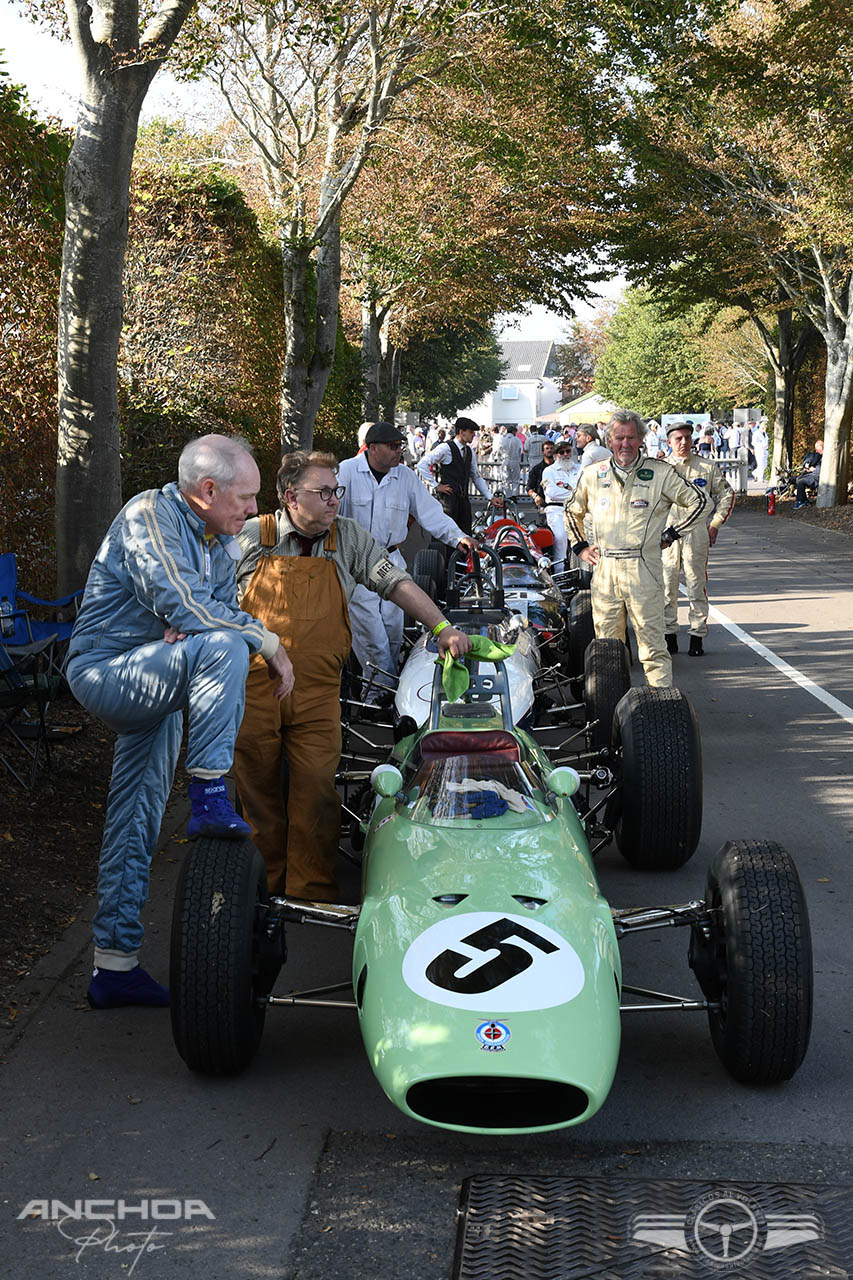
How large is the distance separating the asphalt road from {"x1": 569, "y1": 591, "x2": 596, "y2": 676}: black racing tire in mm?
4681

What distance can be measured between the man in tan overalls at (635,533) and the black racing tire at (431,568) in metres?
4.24

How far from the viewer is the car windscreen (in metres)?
4.68

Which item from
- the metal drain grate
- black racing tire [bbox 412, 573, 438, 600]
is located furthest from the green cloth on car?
black racing tire [bbox 412, 573, 438, 600]

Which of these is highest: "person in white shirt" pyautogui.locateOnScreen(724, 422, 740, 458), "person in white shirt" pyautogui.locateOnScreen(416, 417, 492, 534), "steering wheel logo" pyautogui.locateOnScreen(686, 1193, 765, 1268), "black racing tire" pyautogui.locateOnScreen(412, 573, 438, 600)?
"person in white shirt" pyautogui.locateOnScreen(724, 422, 740, 458)

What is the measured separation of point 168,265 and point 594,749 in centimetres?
938

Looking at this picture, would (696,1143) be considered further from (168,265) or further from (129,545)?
(168,265)

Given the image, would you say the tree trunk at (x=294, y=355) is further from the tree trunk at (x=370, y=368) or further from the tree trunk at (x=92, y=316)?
the tree trunk at (x=370, y=368)

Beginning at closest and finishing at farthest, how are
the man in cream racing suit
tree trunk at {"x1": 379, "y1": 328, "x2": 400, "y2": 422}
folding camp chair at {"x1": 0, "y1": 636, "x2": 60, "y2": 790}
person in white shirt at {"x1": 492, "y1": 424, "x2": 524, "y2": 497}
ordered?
folding camp chair at {"x1": 0, "y1": 636, "x2": 60, "y2": 790} → the man in cream racing suit → person in white shirt at {"x1": 492, "y1": 424, "x2": 524, "y2": 497} → tree trunk at {"x1": 379, "y1": 328, "x2": 400, "y2": 422}

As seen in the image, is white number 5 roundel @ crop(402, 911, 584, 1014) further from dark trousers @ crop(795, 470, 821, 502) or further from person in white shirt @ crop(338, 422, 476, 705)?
dark trousers @ crop(795, 470, 821, 502)

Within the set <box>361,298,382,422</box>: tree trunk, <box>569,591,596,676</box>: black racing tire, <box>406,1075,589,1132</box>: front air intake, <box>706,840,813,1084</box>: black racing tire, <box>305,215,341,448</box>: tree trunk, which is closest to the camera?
<box>406,1075,589,1132</box>: front air intake

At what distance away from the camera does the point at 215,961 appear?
14.1 ft

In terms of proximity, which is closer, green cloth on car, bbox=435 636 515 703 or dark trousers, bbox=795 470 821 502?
green cloth on car, bbox=435 636 515 703

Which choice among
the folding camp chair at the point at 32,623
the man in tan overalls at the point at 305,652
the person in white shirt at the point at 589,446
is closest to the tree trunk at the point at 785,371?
the person in white shirt at the point at 589,446

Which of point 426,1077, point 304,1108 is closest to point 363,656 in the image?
point 304,1108
